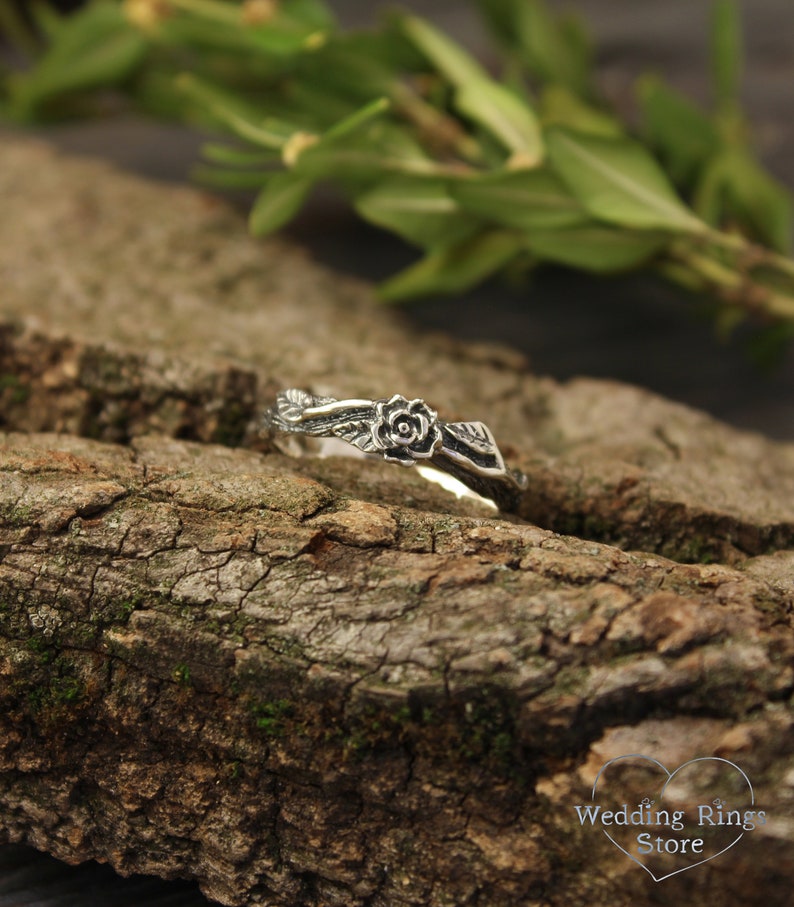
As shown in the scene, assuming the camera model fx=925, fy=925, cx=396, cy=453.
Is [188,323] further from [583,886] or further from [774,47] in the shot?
[774,47]

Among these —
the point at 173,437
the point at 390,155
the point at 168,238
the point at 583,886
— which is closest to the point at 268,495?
the point at 173,437

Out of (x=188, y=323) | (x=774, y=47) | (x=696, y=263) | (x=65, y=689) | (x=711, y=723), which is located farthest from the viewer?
(x=774, y=47)

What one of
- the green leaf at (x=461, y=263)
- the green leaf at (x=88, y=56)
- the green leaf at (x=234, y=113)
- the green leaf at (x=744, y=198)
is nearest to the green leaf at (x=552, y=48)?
the green leaf at (x=744, y=198)

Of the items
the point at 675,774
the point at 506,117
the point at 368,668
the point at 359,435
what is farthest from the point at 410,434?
the point at 506,117

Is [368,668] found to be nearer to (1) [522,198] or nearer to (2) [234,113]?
(1) [522,198]

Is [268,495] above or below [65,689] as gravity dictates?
above

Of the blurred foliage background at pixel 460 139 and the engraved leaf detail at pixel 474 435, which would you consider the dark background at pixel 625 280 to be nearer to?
the blurred foliage background at pixel 460 139
